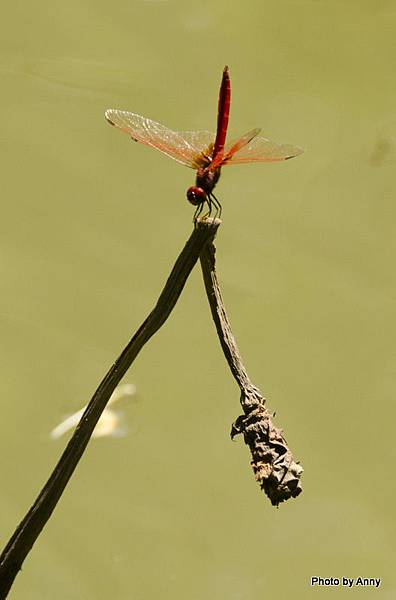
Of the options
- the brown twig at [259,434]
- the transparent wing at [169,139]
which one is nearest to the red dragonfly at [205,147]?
the transparent wing at [169,139]

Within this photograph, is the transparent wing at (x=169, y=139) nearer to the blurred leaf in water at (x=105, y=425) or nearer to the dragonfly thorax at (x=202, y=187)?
the dragonfly thorax at (x=202, y=187)

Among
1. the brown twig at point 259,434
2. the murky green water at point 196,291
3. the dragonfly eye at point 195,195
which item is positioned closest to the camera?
the brown twig at point 259,434

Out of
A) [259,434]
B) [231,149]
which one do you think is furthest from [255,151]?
[259,434]

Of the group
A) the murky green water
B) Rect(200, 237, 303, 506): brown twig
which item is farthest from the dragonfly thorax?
the murky green water

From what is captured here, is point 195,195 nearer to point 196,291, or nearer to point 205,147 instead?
point 205,147

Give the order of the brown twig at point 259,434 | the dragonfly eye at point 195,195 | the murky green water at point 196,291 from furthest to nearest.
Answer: the murky green water at point 196,291 < the dragonfly eye at point 195,195 < the brown twig at point 259,434

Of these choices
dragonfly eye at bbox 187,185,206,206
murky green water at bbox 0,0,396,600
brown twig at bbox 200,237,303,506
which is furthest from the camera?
murky green water at bbox 0,0,396,600

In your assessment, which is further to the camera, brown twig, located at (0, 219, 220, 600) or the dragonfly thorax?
the dragonfly thorax

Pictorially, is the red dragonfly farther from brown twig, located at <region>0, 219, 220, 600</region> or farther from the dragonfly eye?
brown twig, located at <region>0, 219, 220, 600</region>

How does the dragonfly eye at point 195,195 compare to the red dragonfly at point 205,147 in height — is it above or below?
below
